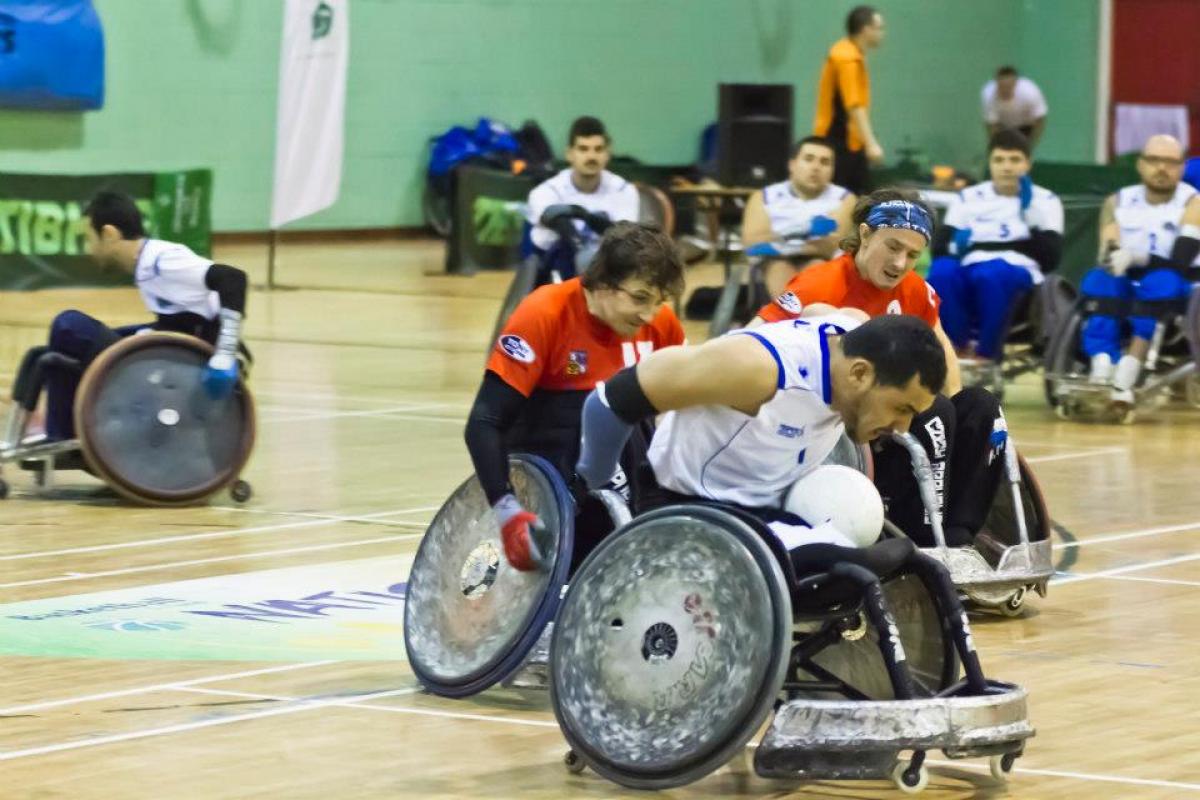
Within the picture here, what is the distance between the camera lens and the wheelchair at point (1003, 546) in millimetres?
7402

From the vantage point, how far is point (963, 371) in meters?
13.3

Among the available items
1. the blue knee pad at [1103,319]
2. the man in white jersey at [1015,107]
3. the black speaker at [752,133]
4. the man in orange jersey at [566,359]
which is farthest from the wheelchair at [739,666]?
the man in white jersey at [1015,107]

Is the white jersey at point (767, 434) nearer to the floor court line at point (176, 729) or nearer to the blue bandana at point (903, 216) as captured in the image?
the floor court line at point (176, 729)

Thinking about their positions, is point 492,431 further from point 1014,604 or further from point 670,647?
point 1014,604

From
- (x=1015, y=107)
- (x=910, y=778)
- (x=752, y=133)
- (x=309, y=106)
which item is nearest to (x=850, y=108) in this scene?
(x=752, y=133)

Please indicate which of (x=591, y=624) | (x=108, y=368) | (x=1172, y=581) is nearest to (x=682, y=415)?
(x=591, y=624)

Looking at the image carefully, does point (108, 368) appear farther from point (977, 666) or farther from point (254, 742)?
point (977, 666)

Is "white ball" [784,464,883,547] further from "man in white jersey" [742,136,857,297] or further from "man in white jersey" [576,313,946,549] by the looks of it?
"man in white jersey" [742,136,857,297]

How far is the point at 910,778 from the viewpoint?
5.42 m

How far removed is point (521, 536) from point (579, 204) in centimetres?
778

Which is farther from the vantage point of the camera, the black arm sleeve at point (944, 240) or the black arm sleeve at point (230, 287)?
the black arm sleeve at point (944, 240)

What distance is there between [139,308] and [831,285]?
11.0 m

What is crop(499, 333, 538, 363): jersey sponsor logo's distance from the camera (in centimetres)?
663

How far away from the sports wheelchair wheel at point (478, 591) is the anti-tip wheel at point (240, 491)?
11.4 feet
